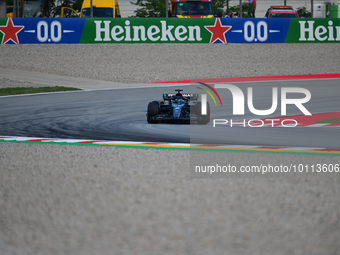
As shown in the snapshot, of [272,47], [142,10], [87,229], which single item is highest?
[142,10]

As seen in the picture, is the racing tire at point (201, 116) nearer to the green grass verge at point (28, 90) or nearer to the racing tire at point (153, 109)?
the racing tire at point (153, 109)

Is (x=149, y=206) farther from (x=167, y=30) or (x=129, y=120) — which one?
(x=167, y=30)

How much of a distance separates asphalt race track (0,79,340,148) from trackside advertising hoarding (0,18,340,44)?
5901 millimetres

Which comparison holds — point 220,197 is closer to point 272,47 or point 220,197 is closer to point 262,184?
point 262,184

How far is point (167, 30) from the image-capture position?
2002 cm

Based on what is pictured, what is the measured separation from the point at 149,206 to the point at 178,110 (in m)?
4.42

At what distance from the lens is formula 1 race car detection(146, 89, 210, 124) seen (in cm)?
879

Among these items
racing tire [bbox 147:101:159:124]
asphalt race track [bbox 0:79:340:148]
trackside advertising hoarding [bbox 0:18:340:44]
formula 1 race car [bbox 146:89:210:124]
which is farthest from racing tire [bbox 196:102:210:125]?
trackside advertising hoarding [bbox 0:18:340:44]

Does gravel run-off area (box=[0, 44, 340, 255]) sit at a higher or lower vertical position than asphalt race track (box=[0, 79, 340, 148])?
lower

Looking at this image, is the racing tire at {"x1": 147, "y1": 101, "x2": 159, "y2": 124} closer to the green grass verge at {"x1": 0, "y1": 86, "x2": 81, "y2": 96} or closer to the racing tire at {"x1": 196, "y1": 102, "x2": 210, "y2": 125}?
the racing tire at {"x1": 196, "y1": 102, "x2": 210, "y2": 125}

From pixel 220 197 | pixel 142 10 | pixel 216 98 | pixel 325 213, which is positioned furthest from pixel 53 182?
pixel 142 10

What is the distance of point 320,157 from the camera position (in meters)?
6.51

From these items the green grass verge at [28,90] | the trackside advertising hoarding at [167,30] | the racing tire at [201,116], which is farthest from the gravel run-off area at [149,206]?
the trackside advertising hoarding at [167,30]

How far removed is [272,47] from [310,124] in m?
13.1
